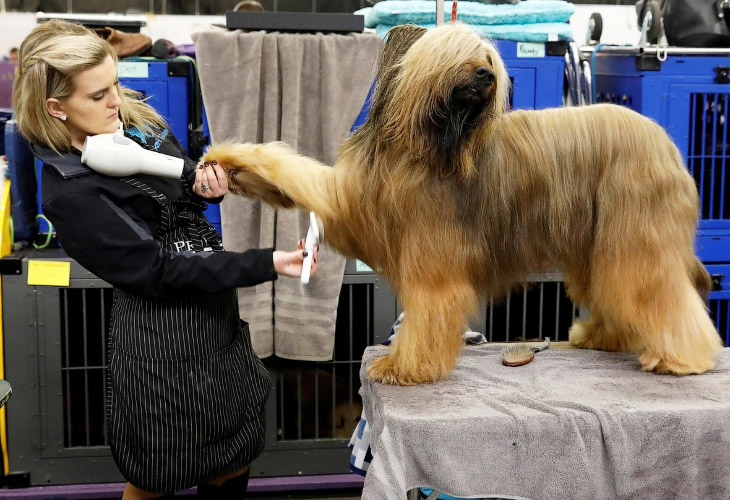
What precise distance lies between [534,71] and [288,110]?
0.94m

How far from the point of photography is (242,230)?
9.87 ft

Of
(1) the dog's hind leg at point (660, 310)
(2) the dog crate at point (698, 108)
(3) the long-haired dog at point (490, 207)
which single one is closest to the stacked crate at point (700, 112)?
(2) the dog crate at point (698, 108)

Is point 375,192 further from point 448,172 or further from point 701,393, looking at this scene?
point 701,393

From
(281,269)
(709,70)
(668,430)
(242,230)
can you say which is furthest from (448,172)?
(709,70)

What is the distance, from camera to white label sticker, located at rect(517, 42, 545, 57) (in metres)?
3.16

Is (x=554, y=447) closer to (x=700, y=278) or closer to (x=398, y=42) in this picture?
(x=700, y=278)

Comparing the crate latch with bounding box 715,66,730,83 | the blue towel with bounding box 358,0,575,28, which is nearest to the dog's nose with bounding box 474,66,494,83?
the blue towel with bounding box 358,0,575,28

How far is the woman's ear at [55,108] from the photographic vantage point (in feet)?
6.37

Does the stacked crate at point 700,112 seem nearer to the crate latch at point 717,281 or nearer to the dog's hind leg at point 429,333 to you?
the crate latch at point 717,281

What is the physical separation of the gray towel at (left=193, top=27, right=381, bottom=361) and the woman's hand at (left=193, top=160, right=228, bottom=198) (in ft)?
2.86

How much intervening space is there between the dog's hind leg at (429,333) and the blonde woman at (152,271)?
0.32 metres

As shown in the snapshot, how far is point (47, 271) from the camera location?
2.97m

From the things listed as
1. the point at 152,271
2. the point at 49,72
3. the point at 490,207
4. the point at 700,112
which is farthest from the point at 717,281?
the point at 49,72

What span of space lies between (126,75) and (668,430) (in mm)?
2172
